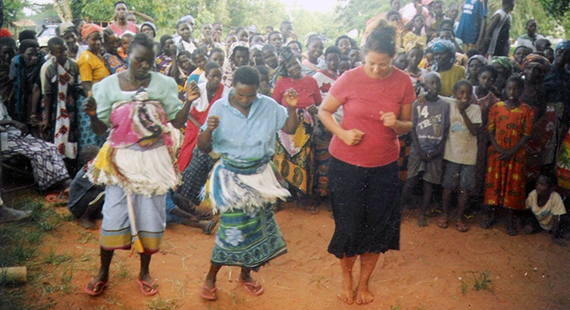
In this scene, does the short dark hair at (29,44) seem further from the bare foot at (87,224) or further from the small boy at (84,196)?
the bare foot at (87,224)

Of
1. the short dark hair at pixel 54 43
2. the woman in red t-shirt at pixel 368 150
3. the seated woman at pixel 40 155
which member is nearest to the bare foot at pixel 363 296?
the woman in red t-shirt at pixel 368 150

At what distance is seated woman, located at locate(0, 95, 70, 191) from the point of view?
560cm

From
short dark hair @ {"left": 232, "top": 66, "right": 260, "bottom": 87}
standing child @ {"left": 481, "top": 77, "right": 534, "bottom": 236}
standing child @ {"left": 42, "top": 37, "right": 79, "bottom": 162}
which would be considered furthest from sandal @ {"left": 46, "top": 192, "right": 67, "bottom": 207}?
standing child @ {"left": 481, "top": 77, "right": 534, "bottom": 236}

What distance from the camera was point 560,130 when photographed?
5.66 m

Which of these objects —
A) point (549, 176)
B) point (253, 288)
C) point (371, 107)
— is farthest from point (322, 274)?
point (549, 176)

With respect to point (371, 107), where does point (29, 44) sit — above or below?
above

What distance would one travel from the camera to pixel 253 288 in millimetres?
3703

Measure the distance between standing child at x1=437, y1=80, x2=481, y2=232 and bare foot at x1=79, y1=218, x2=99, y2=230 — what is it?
381cm

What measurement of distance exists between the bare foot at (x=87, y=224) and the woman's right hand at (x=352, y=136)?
299cm

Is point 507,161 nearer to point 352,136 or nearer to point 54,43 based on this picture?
point 352,136

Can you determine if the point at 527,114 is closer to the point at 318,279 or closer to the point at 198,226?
the point at 318,279

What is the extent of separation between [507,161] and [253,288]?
324cm

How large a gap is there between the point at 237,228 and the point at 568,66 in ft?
17.6

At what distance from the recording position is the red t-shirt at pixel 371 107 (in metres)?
3.22
